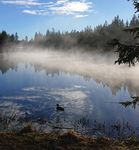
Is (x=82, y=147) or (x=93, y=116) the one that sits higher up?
(x=82, y=147)

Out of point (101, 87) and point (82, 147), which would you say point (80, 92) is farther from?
point (82, 147)

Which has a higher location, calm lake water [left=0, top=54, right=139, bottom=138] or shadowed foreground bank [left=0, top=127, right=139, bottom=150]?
shadowed foreground bank [left=0, top=127, right=139, bottom=150]

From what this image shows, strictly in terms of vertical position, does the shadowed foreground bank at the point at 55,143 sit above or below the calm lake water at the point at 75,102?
above

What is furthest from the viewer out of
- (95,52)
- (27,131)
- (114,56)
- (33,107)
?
(95,52)

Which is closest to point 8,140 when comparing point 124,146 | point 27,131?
point 27,131

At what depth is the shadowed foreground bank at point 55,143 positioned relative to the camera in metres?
9.25

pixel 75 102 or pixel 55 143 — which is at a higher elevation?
pixel 55 143

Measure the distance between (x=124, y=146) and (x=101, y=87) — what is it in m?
34.2

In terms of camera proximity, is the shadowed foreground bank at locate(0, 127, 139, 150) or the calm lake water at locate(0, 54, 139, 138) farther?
the calm lake water at locate(0, 54, 139, 138)

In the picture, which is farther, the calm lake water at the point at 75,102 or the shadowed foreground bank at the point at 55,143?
the calm lake water at the point at 75,102

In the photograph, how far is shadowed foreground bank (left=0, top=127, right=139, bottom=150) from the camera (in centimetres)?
925

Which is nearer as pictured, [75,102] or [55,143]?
[55,143]

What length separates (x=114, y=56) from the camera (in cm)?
10288

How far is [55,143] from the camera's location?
9570mm
